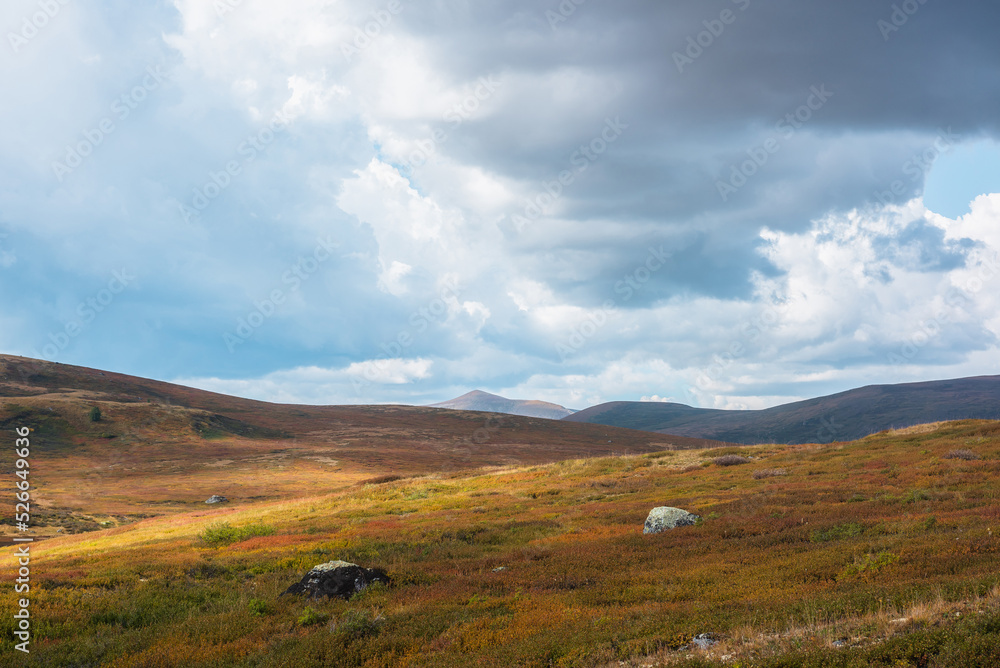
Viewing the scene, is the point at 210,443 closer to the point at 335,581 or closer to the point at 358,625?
the point at 335,581

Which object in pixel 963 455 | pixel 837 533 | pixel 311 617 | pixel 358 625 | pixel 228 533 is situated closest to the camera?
pixel 358 625

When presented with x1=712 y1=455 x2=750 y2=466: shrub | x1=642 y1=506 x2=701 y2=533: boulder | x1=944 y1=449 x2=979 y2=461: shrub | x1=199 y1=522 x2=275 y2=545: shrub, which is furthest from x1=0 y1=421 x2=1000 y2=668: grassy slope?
x1=712 y1=455 x2=750 y2=466: shrub

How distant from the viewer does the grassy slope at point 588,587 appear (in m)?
9.03

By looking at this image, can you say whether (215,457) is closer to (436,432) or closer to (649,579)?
(436,432)

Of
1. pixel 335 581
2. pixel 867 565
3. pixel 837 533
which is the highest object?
pixel 867 565

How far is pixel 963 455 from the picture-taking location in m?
31.8

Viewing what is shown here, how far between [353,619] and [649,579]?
8.00 metres

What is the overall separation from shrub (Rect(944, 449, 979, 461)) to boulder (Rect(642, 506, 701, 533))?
21039 mm

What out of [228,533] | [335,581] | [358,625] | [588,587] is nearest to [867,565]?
[588,587]

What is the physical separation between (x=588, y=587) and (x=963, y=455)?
30.8 m

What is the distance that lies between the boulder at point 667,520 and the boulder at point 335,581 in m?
11.4

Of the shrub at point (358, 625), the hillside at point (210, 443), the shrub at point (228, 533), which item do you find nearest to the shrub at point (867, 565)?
the shrub at point (358, 625)

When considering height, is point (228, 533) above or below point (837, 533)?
below

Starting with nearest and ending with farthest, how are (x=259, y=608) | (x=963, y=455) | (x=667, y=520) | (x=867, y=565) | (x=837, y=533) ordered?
(x=867, y=565) → (x=259, y=608) → (x=837, y=533) → (x=667, y=520) → (x=963, y=455)
